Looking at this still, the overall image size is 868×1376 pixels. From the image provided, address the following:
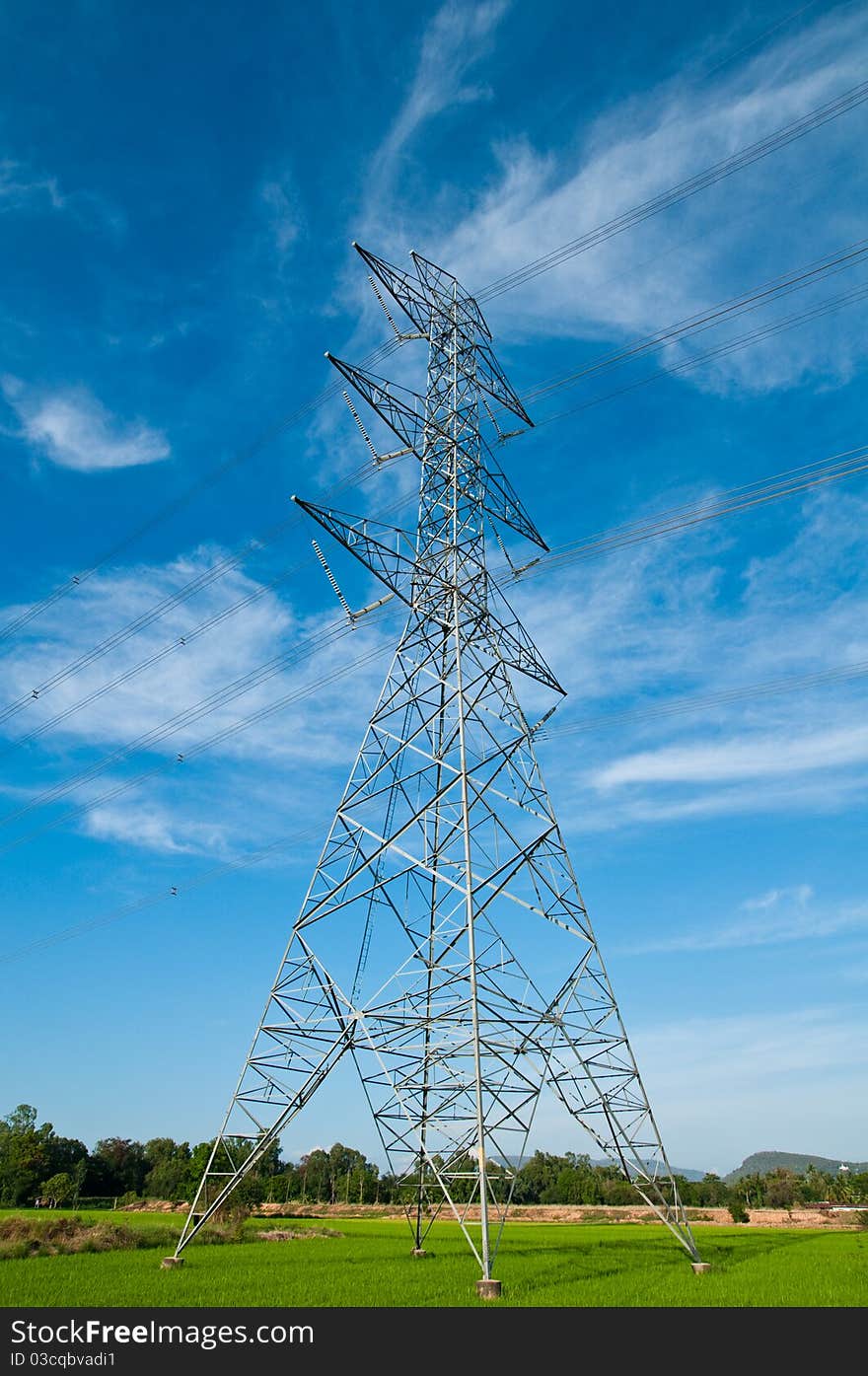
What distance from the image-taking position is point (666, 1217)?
1786 centimetres

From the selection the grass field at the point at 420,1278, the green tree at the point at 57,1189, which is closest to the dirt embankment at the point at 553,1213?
the green tree at the point at 57,1189

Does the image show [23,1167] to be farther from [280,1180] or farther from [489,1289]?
[489,1289]

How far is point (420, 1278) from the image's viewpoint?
17516 mm

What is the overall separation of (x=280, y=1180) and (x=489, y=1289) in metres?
101

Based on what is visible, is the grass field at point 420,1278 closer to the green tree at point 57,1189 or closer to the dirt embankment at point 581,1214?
the dirt embankment at point 581,1214

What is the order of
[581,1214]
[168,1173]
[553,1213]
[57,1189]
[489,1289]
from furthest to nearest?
[168,1173] < [57,1189] < [581,1214] < [553,1213] < [489,1289]

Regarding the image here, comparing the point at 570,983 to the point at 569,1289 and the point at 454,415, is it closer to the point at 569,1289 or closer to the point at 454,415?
the point at 569,1289

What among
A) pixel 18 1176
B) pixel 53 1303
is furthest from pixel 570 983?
pixel 18 1176

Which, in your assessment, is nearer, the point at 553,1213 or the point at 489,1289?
the point at 489,1289

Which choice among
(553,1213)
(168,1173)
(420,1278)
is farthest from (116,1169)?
(420,1278)

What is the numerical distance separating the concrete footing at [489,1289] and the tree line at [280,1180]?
59694 millimetres

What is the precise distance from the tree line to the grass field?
48.1 meters

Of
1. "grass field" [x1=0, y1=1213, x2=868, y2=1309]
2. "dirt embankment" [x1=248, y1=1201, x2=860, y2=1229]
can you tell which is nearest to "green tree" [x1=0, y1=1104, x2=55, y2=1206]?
"dirt embankment" [x1=248, y1=1201, x2=860, y2=1229]
